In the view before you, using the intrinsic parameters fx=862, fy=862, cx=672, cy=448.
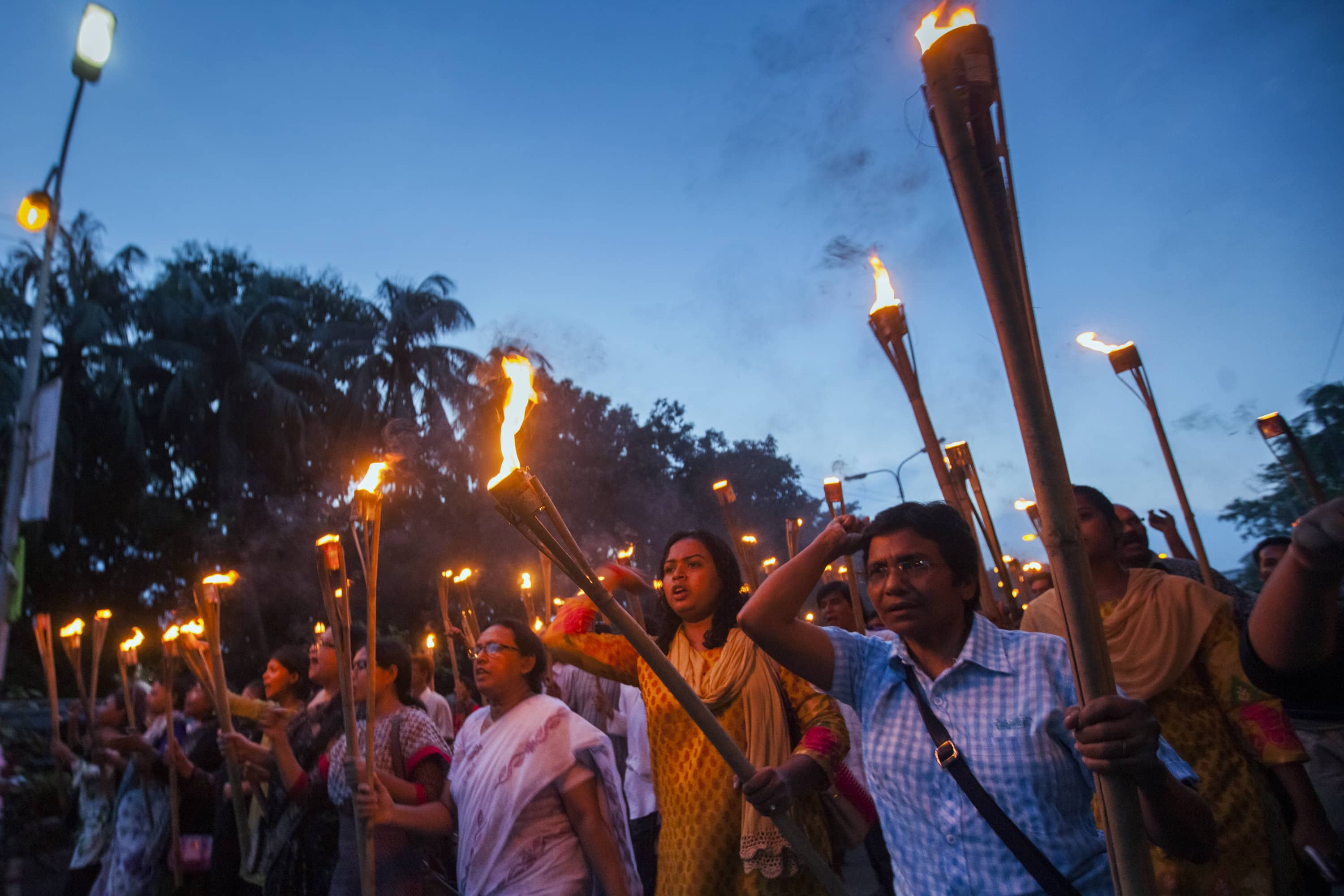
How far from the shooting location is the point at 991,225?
125 cm

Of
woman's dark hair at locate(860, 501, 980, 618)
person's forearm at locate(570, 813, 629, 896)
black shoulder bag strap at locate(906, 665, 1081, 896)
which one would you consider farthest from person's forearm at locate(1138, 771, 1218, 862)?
person's forearm at locate(570, 813, 629, 896)

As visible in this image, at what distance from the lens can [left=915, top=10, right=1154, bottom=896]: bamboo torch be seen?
126cm

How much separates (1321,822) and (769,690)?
73.1 inches

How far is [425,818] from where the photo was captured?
12.2 feet

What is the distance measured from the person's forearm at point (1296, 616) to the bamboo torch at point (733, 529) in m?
2.93

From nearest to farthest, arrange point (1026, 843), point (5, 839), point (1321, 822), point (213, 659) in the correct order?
point (1026, 843)
point (1321, 822)
point (213, 659)
point (5, 839)

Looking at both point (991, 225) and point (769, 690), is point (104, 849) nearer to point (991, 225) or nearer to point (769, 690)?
point (769, 690)

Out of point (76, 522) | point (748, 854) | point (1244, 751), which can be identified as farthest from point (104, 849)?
point (76, 522)

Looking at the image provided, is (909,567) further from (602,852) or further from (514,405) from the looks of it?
(602,852)

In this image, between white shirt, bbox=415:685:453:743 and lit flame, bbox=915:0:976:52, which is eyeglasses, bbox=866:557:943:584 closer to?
lit flame, bbox=915:0:976:52

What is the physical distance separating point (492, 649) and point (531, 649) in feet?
0.67

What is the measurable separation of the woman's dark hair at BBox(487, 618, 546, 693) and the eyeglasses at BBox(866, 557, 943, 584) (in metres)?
2.20

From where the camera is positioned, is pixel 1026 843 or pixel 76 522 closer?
pixel 1026 843

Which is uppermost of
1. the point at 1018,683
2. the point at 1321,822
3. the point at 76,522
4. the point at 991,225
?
the point at 76,522
